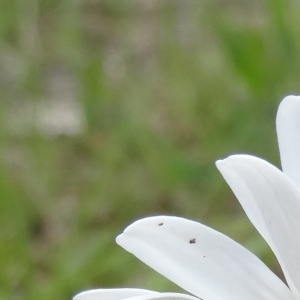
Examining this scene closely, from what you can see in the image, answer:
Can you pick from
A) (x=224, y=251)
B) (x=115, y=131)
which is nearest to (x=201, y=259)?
(x=224, y=251)

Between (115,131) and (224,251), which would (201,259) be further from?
(115,131)

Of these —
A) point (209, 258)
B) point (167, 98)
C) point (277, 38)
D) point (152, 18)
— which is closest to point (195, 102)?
point (167, 98)

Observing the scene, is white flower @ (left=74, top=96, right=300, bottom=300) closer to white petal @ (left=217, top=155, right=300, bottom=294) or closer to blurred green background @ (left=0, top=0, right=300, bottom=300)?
white petal @ (left=217, top=155, right=300, bottom=294)

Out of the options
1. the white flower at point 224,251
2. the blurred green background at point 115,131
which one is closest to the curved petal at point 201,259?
the white flower at point 224,251

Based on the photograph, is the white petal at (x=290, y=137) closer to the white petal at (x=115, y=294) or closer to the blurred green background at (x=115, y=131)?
the white petal at (x=115, y=294)

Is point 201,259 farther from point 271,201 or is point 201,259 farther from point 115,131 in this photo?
point 115,131

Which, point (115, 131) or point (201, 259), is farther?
point (115, 131)

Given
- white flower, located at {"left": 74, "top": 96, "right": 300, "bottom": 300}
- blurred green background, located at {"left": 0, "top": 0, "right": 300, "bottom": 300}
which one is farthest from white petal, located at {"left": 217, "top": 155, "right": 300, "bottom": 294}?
blurred green background, located at {"left": 0, "top": 0, "right": 300, "bottom": 300}
